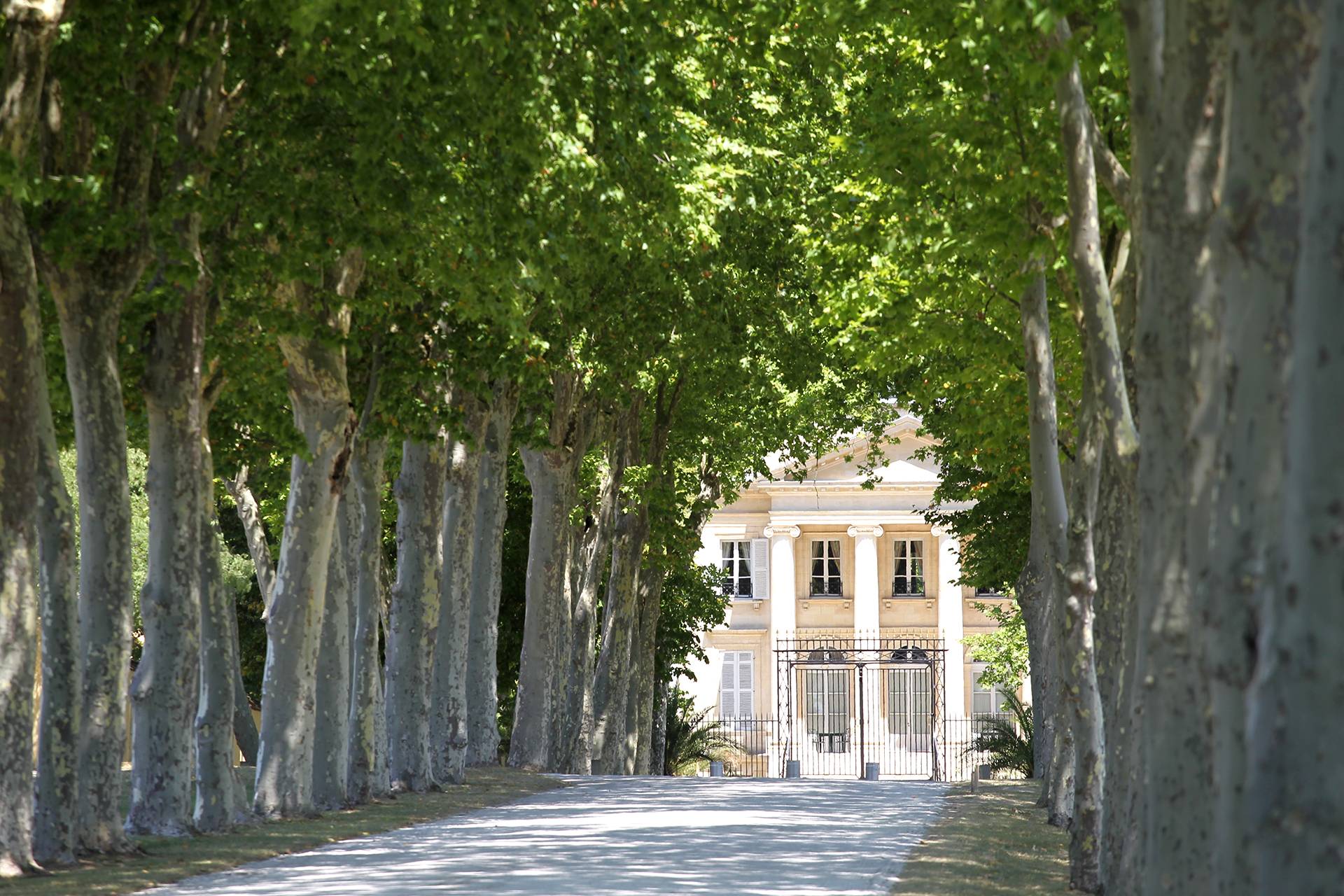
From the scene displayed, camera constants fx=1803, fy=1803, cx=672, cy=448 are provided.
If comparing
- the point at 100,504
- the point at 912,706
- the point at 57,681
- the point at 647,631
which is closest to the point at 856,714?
the point at 912,706

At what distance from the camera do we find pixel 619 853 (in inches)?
528

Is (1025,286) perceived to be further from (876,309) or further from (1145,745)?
(1145,745)

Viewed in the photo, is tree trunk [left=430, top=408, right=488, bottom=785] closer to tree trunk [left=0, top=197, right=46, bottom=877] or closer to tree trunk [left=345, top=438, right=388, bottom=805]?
tree trunk [left=345, top=438, right=388, bottom=805]

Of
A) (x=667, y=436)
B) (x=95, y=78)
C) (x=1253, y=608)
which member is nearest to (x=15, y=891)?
(x=95, y=78)

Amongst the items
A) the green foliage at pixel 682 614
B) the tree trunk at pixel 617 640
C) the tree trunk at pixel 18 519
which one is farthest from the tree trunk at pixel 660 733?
the tree trunk at pixel 18 519

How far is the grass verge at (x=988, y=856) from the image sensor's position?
11.5m

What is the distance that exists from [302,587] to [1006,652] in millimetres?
39308

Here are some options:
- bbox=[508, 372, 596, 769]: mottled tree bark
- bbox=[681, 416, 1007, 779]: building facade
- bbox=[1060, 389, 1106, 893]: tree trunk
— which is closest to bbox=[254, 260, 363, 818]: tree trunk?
bbox=[1060, 389, 1106, 893]: tree trunk

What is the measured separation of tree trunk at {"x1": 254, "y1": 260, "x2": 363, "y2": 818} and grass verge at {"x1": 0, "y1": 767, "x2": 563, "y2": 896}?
1.71 feet

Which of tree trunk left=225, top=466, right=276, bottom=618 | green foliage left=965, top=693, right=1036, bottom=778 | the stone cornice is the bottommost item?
green foliage left=965, top=693, right=1036, bottom=778

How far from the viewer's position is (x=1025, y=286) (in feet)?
45.0

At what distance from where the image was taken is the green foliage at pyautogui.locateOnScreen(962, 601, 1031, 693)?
2029 inches

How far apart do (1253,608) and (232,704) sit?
12.7 metres

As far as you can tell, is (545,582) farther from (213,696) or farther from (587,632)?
(213,696)
